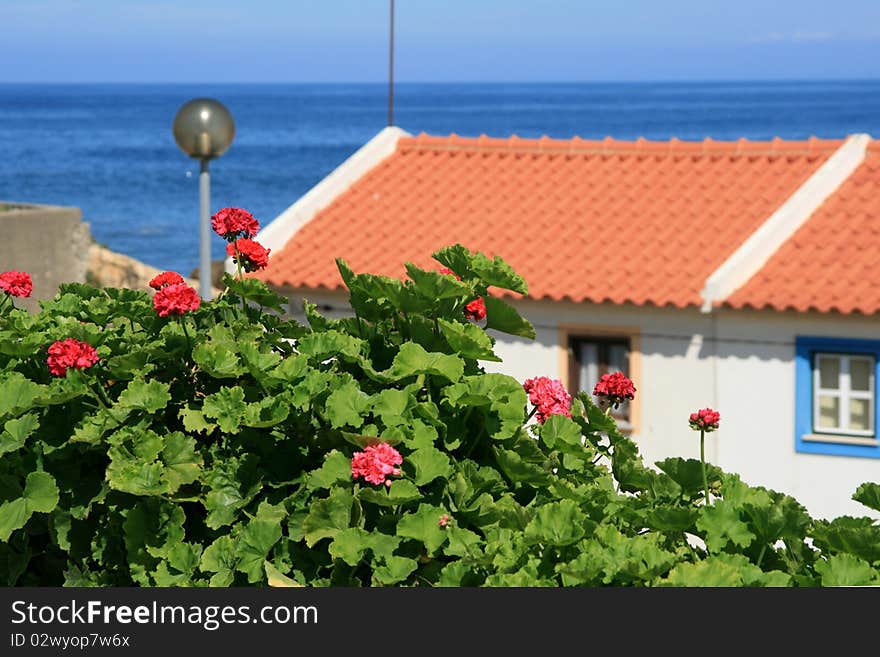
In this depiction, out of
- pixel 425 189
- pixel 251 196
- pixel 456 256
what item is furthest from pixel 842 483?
pixel 251 196

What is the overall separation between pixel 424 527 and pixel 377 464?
25 cm

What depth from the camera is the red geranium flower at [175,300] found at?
14.8 ft

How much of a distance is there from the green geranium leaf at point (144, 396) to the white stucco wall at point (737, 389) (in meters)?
11.7

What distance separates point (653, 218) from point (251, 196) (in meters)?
91.5

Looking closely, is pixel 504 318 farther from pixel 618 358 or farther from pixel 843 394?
pixel 618 358

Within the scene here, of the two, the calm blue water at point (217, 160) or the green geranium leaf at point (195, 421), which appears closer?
the green geranium leaf at point (195, 421)

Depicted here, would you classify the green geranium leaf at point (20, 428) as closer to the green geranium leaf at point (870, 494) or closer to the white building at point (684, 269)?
the green geranium leaf at point (870, 494)

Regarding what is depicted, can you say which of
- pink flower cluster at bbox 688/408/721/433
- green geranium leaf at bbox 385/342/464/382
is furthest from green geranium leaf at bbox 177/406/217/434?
pink flower cluster at bbox 688/408/721/433

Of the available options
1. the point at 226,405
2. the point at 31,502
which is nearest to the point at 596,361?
the point at 226,405

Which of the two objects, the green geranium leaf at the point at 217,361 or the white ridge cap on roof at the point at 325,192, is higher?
the white ridge cap on roof at the point at 325,192

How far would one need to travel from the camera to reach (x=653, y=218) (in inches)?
723

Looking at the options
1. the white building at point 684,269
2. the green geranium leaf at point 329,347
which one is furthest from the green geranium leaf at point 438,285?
the white building at point 684,269

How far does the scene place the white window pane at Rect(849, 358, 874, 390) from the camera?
16.0m

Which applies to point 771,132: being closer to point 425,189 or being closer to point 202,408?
point 425,189
